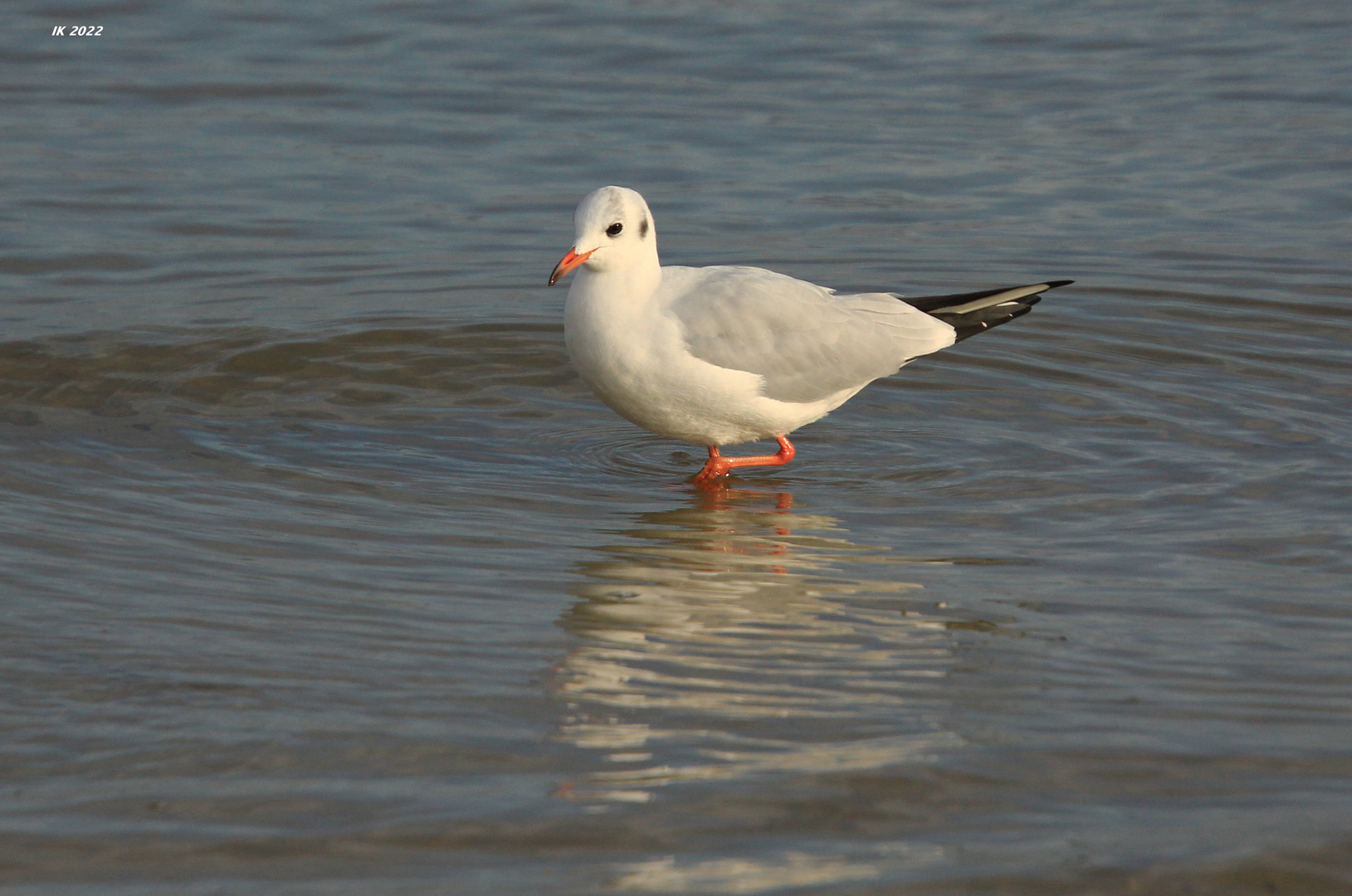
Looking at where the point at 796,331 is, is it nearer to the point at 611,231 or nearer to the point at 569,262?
the point at 611,231

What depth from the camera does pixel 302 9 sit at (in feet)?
59.9

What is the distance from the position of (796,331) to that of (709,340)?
1.73 feet

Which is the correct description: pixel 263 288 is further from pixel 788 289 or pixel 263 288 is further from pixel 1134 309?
pixel 1134 309

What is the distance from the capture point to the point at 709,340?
760 centimetres

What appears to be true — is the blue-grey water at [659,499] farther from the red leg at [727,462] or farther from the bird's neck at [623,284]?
the bird's neck at [623,284]

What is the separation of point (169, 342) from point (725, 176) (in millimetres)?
4991

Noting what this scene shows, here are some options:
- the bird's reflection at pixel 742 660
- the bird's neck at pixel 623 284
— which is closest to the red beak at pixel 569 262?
the bird's neck at pixel 623 284

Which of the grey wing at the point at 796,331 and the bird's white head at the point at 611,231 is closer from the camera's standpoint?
the bird's white head at the point at 611,231

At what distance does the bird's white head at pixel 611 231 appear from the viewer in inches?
294

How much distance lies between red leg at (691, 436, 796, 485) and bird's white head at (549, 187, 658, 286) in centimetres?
109

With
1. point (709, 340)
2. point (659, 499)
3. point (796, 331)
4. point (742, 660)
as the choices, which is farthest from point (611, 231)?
point (742, 660)

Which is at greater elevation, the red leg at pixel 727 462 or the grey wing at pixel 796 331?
the grey wing at pixel 796 331

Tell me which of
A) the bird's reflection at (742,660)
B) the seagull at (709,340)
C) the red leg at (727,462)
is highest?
the seagull at (709,340)

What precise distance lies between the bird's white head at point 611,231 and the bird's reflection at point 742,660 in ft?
3.73
